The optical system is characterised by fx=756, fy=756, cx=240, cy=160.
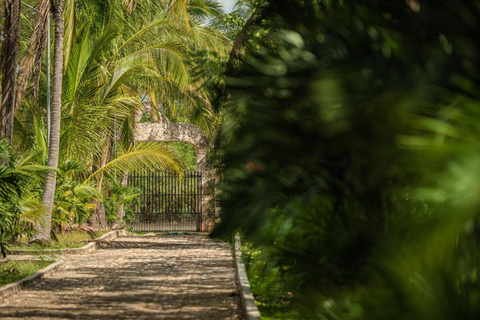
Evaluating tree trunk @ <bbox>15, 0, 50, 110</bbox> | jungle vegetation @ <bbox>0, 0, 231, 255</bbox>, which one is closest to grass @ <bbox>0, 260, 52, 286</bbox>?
jungle vegetation @ <bbox>0, 0, 231, 255</bbox>

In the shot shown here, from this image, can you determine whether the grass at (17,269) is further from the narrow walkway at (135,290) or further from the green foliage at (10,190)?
the green foliage at (10,190)

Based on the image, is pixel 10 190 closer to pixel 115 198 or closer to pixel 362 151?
pixel 362 151

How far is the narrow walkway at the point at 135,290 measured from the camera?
8.78 meters

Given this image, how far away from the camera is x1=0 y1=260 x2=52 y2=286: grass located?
11.6 metres

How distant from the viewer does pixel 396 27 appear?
2.46m

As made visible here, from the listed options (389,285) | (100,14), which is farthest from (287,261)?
(100,14)

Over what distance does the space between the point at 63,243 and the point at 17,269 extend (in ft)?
21.0

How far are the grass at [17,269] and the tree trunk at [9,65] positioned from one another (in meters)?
2.62

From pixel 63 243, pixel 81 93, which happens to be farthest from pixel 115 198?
pixel 63 243

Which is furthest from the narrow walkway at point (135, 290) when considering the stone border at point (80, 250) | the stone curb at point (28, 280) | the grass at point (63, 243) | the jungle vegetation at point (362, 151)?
the jungle vegetation at point (362, 151)

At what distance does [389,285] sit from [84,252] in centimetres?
1687

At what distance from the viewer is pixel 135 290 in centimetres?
1109

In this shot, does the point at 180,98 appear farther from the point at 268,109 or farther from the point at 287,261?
the point at 268,109

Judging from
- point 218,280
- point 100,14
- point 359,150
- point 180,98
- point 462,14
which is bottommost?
point 218,280
